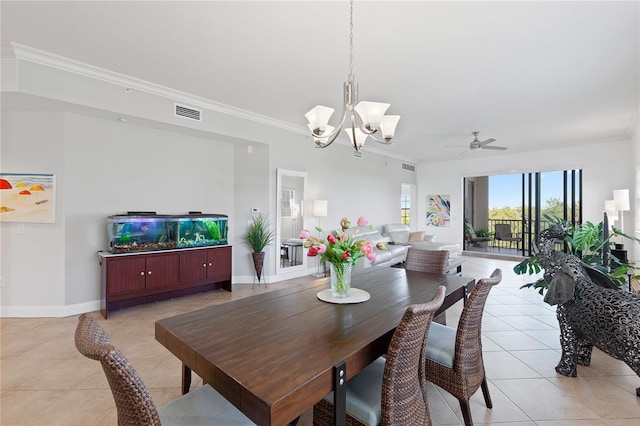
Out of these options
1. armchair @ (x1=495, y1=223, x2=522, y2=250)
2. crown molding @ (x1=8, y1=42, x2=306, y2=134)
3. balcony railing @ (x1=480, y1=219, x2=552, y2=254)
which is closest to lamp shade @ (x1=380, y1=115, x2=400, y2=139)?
crown molding @ (x1=8, y1=42, x2=306, y2=134)

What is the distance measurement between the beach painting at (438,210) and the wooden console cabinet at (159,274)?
6499 mm

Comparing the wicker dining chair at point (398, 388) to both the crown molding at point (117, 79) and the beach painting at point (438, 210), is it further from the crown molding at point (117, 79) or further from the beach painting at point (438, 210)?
the beach painting at point (438, 210)

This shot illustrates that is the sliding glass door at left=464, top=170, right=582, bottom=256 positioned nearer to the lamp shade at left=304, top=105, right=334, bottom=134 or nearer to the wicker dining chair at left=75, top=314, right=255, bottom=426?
the lamp shade at left=304, top=105, right=334, bottom=134

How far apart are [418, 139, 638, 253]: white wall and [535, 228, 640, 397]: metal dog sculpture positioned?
5009 mm

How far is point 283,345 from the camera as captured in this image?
1.27 meters

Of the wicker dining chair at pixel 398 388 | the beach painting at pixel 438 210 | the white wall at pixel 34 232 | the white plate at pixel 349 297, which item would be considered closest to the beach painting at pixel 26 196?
the white wall at pixel 34 232

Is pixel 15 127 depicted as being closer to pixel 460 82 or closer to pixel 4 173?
pixel 4 173

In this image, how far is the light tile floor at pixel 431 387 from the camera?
183 centimetres

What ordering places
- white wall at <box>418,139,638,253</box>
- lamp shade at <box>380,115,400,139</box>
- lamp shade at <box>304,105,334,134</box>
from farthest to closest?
white wall at <box>418,139,638,253</box> → lamp shade at <box>380,115,400,139</box> → lamp shade at <box>304,105,334,134</box>

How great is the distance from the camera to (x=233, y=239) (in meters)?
5.01

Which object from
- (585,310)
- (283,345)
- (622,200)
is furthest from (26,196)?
(622,200)

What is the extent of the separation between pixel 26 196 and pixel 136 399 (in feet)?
12.6

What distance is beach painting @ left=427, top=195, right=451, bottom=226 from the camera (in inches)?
335

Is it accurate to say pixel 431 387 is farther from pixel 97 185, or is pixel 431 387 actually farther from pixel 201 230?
pixel 97 185
